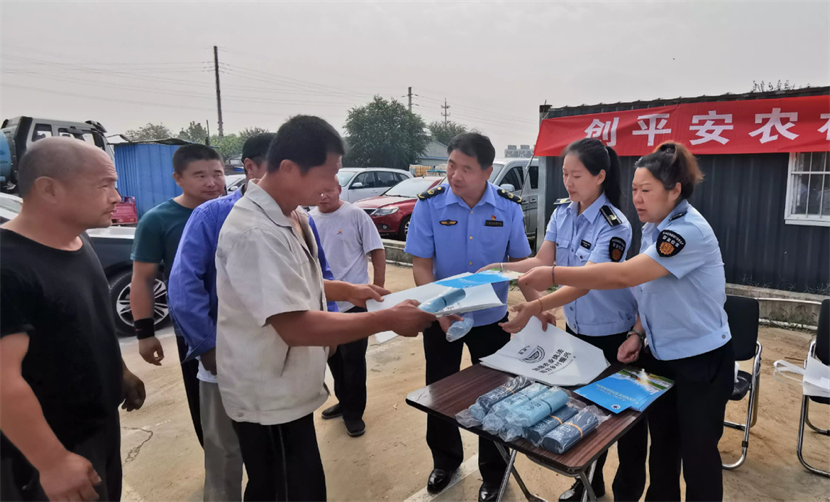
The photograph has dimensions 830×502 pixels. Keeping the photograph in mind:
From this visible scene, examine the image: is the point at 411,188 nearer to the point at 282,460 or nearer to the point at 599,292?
the point at 599,292

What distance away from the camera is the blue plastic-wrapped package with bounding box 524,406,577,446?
4.60ft

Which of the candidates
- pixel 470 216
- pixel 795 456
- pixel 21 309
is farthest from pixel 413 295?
pixel 795 456

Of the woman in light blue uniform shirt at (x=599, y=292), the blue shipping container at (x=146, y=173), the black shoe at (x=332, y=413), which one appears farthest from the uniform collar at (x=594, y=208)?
the blue shipping container at (x=146, y=173)

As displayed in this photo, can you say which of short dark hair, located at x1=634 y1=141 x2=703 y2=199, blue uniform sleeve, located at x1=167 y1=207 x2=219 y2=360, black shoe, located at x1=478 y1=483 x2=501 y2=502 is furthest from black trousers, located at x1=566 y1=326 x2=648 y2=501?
blue uniform sleeve, located at x1=167 y1=207 x2=219 y2=360

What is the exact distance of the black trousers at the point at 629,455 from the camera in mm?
2055

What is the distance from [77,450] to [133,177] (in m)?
13.3

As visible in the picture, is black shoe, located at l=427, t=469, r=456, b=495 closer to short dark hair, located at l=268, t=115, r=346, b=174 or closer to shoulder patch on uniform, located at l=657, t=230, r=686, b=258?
shoulder patch on uniform, located at l=657, t=230, r=686, b=258

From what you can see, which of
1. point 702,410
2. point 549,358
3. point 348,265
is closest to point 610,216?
point 549,358

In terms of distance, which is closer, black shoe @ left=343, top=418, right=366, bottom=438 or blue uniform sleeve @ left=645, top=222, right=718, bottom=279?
blue uniform sleeve @ left=645, top=222, right=718, bottom=279

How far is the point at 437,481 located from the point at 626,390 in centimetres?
113

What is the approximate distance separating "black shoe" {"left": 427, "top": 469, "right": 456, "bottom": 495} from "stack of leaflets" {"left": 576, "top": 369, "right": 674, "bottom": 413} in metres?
1.05

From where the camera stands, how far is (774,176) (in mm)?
5680

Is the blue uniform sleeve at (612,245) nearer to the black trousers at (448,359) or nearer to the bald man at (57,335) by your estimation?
the black trousers at (448,359)

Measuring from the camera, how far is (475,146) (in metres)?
2.31
